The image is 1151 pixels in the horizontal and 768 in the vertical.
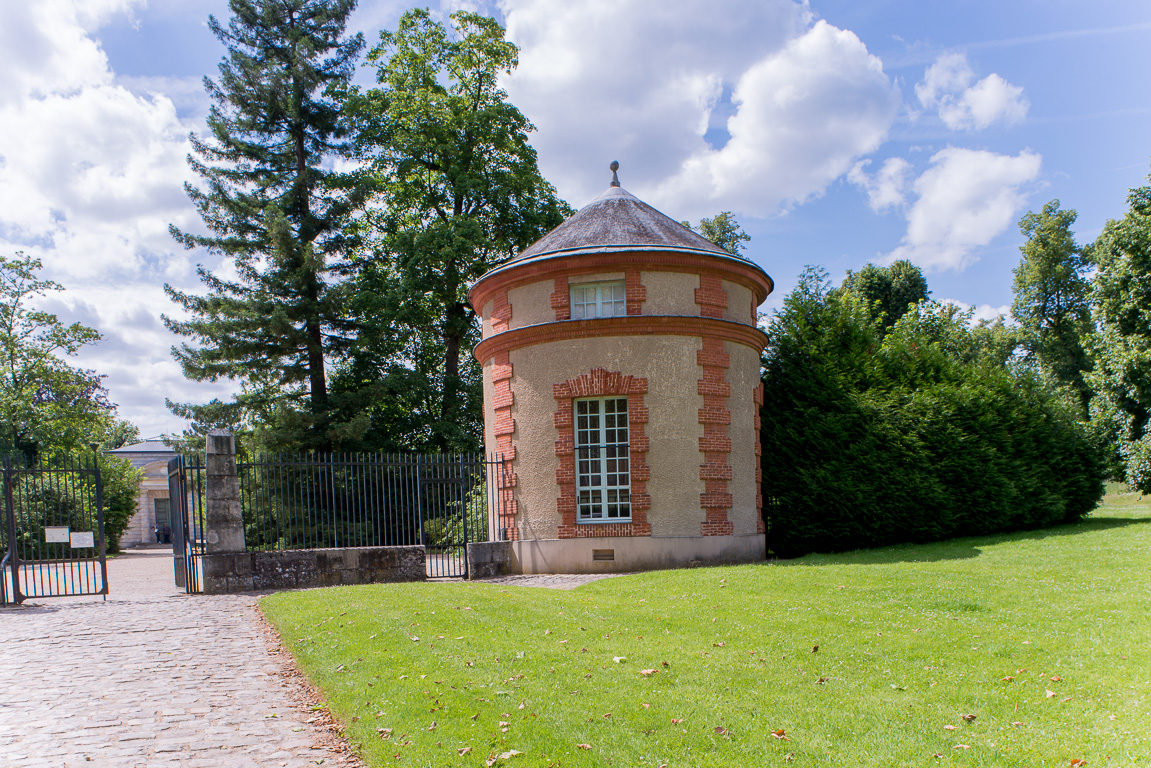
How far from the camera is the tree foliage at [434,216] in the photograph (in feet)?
Answer: 86.7

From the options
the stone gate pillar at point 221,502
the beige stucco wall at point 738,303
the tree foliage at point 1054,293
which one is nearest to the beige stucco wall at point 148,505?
the stone gate pillar at point 221,502

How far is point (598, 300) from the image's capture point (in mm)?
15062

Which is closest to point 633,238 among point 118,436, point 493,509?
point 493,509

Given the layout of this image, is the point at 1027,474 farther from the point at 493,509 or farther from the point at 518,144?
the point at 518,144

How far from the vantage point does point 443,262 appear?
27.0 metres

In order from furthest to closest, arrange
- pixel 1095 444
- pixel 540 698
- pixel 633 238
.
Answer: pixel 1095 444 < pixel 633 238 < pixel 540 698

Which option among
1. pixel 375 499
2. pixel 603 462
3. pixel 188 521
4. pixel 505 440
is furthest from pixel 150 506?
pixel 603 462

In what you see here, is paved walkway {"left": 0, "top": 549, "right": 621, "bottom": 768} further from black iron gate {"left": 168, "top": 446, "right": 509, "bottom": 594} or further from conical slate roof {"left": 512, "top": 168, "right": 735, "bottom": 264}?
conical slate roof {"left": 512, "top": 168, "right": 735, "bottom": 264}

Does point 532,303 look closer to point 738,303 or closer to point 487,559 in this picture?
point 738,303

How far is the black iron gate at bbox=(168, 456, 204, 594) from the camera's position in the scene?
42.5 ft

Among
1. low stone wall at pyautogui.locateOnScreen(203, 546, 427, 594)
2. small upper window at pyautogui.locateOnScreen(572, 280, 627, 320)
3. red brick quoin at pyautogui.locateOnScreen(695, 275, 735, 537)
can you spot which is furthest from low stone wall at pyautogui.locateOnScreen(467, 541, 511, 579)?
small upper window at pyautogui.locateOnScreen(572, 280, 627, 320)

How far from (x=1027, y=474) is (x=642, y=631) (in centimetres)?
1415

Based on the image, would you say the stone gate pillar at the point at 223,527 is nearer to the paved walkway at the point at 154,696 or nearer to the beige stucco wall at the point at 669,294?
the paved walkway at the point at 154,696

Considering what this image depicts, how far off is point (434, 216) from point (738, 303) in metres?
18.3
